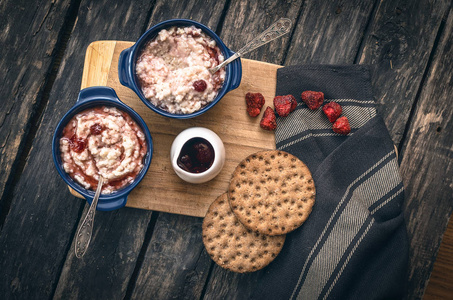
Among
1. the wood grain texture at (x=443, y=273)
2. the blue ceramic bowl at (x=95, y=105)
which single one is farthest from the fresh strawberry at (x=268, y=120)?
the wood grain texture at (x=443, y=273)

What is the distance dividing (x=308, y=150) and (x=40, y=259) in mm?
1710

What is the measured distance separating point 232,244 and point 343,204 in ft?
2.17

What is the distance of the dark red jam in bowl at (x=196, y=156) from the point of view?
1.70 m

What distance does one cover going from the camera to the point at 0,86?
2.07 metres

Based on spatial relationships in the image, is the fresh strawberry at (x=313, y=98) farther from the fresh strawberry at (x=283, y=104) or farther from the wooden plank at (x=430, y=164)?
the wooden plank at (x=430, y=164)

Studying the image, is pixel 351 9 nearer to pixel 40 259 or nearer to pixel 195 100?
pixel 195 100

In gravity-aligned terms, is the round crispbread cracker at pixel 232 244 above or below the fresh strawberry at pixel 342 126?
below

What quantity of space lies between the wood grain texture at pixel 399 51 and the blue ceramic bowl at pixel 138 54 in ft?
3.03

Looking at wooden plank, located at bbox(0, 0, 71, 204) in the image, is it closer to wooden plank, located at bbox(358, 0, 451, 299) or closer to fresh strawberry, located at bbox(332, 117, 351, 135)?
fresh strawberry, located at bbox(332, 117, 351, 135)

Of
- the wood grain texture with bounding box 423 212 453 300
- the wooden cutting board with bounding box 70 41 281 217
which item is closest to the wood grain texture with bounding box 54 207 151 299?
the wooden cutting board with bounding box 70 41 281 217

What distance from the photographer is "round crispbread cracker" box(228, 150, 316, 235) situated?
6.18ft

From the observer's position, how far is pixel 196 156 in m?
1.73

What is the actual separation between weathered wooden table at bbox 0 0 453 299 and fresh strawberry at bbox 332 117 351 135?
1.23 ft

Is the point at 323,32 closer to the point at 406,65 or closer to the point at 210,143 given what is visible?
the point at 406,65
